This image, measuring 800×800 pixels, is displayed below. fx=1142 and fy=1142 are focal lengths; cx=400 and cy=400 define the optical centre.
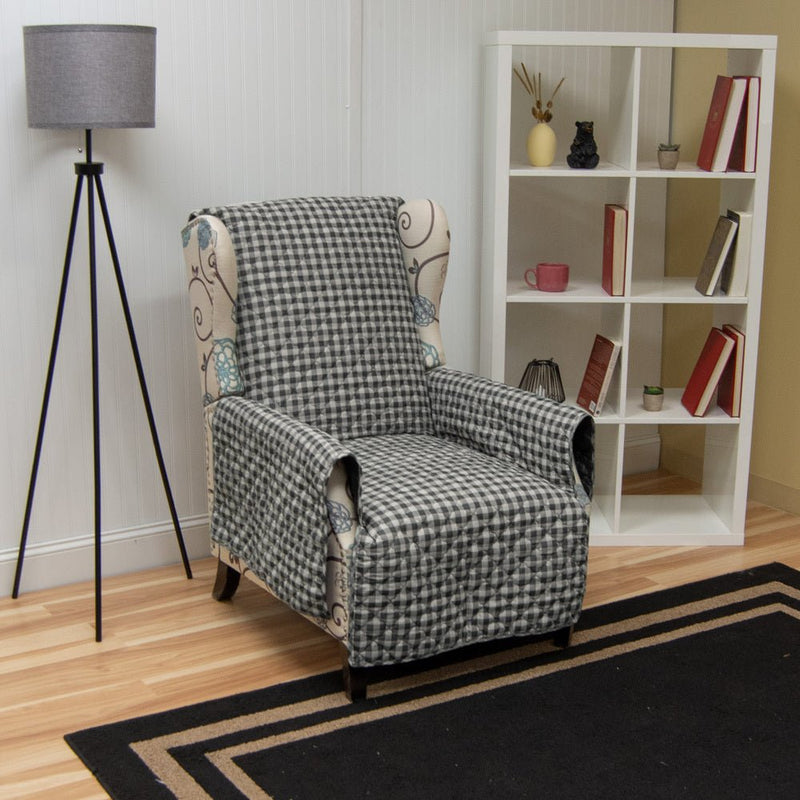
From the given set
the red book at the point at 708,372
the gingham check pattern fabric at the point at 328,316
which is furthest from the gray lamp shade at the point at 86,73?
the red book at the point at 708,372

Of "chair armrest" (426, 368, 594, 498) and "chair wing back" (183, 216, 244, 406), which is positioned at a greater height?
"chair wing back" (183, 216, 244, 406)

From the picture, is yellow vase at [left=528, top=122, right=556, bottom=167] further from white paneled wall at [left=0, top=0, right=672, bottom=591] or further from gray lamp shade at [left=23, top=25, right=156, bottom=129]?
gray lamp shade at [left=23, top=25, right=156, bottom=129]

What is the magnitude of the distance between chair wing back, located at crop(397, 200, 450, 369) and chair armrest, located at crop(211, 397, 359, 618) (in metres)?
0.54

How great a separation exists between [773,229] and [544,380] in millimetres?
892

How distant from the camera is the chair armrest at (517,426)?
8.11ft

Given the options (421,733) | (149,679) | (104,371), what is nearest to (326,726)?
(421,733)

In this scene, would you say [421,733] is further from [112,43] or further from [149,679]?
[112,43]

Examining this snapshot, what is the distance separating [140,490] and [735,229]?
5.73 ft

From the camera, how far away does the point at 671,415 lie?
3.25 metres

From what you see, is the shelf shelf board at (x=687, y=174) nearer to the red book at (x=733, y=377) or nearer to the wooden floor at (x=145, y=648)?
the red book at (x=733, y=377)

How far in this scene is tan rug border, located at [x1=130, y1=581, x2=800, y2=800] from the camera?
2051 millimetres

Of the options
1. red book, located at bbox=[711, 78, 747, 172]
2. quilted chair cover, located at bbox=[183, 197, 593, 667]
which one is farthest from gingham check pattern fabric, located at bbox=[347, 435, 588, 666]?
red book, located at bbox=[711, 78, 747, 172]

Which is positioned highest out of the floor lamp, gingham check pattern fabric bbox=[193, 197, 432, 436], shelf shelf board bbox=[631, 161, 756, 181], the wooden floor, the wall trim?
the floor lamp

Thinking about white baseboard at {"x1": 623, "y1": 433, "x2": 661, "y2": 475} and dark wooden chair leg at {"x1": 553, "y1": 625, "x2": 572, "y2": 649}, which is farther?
white baseboard at {"x1": 623, "y1": 433, "x2": 661, "y2": 475}
